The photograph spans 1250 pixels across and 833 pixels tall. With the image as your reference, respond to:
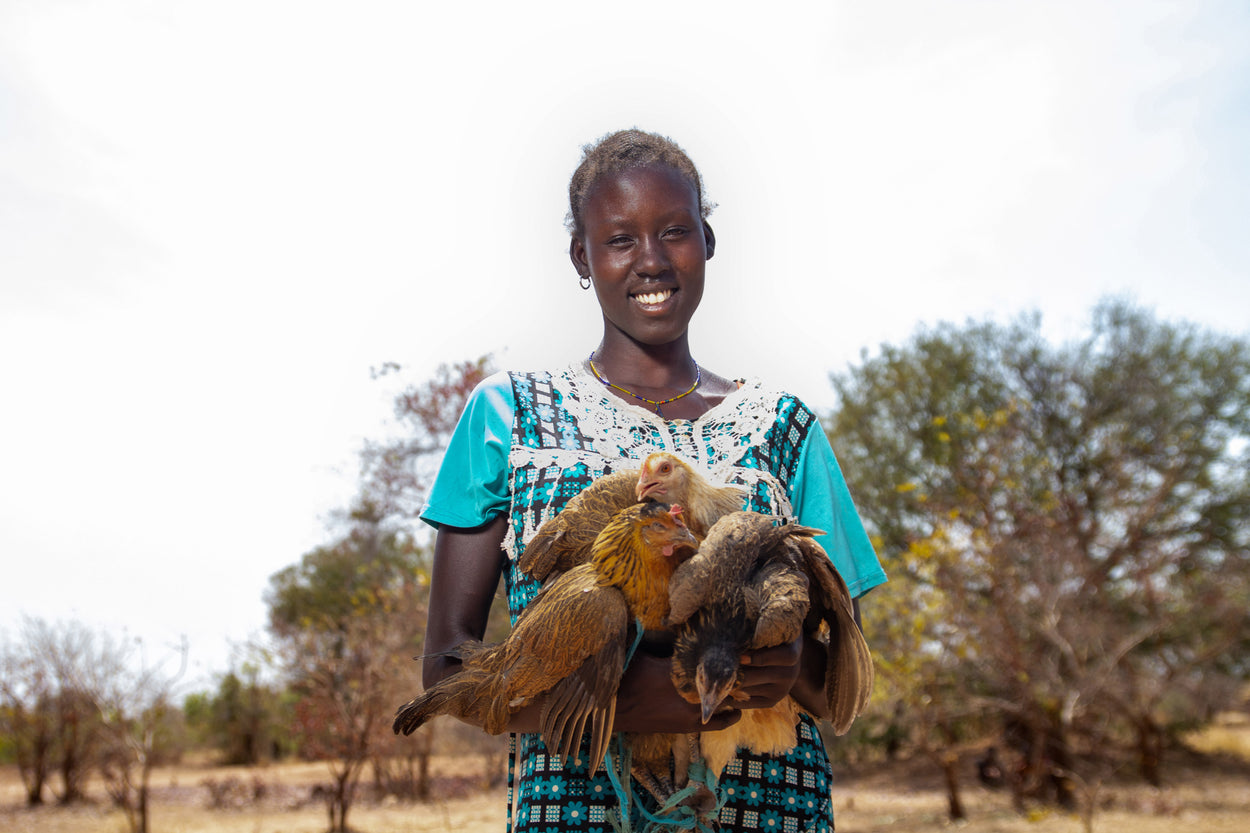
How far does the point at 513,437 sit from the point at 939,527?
11.1 metres

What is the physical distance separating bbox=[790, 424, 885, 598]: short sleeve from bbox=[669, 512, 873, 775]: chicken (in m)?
0.43

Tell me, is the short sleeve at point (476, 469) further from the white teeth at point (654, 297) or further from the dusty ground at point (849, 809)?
the dusty ground at point (849, 809)

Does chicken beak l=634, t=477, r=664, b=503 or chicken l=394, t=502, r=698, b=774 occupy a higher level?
chicken beak l=634, t=477, r=664, b=503

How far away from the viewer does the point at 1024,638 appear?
1431cm

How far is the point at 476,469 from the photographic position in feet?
7.50

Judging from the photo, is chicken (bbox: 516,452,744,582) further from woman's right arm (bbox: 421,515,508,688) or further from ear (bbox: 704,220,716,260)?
ear (bbox: 704,220,716,260)

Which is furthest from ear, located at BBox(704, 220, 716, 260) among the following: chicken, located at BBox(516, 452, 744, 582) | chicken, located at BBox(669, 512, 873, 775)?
chicken, located at BBox(669, 512, 873, 775)

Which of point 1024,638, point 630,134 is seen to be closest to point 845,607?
point 630,134

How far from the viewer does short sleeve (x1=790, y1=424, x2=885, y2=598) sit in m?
2.40

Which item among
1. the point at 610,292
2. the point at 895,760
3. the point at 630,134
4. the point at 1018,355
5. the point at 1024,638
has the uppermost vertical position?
the point at 1018,355

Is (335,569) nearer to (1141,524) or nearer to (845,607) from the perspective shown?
(1141,524)

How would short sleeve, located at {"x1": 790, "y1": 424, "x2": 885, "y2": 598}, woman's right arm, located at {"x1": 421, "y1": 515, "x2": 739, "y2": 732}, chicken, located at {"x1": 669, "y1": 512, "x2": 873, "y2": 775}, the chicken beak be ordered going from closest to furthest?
chicken, located at {"x1": 669, "y1": 512, "x2": 873, "y2": 775} < the chicken beak < woman's right arm, located at {"x1": 421, "y1": 515, "x2": 739, "y2": 732} < short sleeve, located at {"x1": 790, "y1": 424, "x2": 885, "y2": 598}

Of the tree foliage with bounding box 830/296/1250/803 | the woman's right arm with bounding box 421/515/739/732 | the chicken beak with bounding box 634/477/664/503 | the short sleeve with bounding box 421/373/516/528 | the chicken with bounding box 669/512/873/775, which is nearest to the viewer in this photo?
the chicken with bounding box 669/512/873/775

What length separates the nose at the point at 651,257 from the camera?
2.40m
